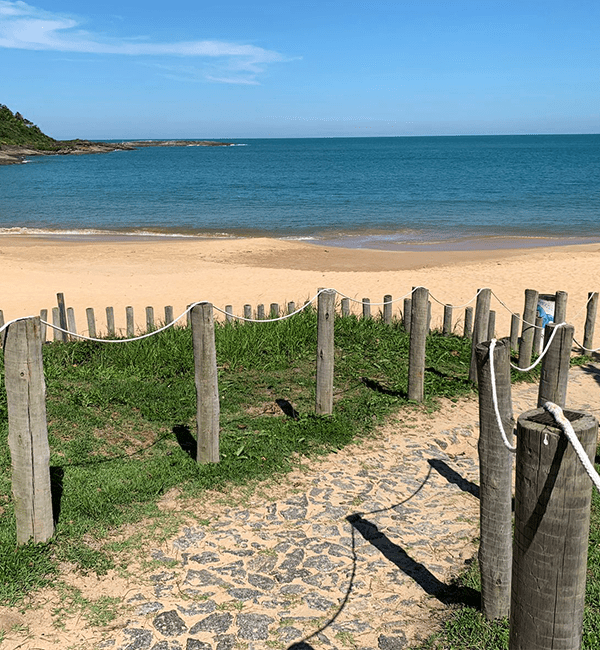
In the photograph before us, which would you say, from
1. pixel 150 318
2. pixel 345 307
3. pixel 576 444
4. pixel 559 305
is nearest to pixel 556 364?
pixel 576 444

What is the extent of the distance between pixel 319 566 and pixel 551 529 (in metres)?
2.65

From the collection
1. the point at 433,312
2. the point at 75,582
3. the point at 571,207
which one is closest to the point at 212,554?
the point at 75,582

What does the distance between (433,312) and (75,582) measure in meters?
9.64

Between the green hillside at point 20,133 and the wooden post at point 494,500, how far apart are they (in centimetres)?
9748

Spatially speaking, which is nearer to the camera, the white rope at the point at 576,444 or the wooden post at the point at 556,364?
the white rope at the point at 576,444

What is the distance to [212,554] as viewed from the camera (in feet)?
15.7

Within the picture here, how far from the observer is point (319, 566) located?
471cm

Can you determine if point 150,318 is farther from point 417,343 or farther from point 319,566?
point 319,566

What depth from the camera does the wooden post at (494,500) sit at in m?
4.01

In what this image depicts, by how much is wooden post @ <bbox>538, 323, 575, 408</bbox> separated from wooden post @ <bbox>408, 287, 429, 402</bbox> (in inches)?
85.2

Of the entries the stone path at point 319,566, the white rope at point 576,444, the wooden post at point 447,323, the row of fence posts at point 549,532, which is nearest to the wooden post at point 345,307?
the wooden post at point 447,323

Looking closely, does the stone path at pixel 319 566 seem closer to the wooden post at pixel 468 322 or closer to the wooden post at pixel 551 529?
the wooden post at pixel 551 529

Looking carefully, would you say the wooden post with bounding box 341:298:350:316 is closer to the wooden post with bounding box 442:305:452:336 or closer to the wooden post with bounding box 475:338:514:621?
the wooden post with bounding box 442:305:452:336

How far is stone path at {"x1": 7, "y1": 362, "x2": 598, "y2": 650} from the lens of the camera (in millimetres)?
3994
